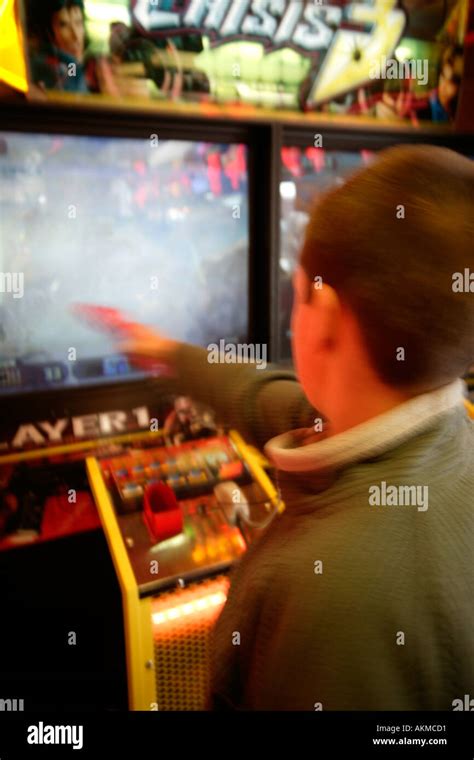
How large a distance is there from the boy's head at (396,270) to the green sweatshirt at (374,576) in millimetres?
70

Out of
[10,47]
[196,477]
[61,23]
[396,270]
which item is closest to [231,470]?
[196,477]

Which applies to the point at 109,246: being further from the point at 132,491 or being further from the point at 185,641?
the point at 185,641

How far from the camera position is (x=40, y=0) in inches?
66.6

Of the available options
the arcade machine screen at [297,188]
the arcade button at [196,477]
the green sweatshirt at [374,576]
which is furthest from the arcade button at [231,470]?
the green sweatshirt at [374,576]

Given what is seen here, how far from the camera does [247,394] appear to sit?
4.62 ft

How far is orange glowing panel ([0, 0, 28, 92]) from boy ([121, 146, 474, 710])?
92cm

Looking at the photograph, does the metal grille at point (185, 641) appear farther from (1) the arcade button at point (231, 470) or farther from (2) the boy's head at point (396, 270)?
(2) the boy's head at point (396, 270)

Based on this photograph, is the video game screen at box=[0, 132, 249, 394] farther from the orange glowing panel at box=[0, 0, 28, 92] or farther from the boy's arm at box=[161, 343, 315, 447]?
the boy's arm at box=[161, 343, 315, 447]

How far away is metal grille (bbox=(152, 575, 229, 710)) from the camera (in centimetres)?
153

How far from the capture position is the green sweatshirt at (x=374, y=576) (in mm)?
794

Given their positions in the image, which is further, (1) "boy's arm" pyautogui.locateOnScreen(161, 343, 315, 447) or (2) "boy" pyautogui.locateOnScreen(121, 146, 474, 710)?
(1) "boy's arm" pyautogui.locateOnScreen(161, 343, 315, 447)

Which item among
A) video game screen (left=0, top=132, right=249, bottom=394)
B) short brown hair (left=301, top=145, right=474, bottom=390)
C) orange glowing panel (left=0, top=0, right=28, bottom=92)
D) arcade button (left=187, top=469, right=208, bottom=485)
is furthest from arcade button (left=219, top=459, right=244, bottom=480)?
orange glowing panel (left=0, top=0, right=28, bottom=92)

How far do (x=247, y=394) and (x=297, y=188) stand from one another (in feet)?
3.66

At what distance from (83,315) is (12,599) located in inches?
36.1
